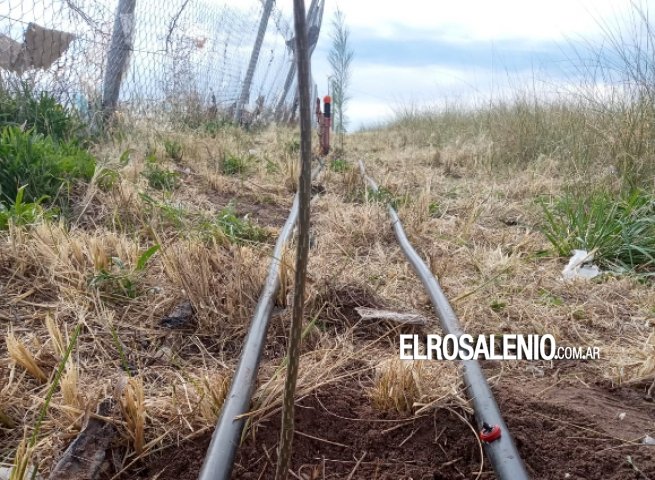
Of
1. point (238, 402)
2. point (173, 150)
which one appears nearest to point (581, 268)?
point (238, 402)

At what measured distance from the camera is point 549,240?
2.89 metres

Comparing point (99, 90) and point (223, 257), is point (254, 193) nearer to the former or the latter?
point (99, 90)

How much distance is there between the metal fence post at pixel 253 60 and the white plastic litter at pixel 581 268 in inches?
233

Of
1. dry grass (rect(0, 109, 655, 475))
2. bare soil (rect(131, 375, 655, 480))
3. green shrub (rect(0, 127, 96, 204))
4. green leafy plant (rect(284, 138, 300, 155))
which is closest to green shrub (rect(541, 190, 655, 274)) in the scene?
dry grass (rect(0, 109, 655, 475))

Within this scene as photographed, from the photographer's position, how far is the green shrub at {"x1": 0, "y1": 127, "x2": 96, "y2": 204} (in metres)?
2.66

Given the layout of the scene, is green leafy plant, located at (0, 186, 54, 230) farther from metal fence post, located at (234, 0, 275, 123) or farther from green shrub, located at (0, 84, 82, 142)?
metal fence post, located at (234, 0, 275, 123)

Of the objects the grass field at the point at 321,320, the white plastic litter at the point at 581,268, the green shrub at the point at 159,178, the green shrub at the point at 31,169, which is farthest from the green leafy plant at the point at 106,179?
the white plastic litter at the point at 581,268

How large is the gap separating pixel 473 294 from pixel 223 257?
3.35 ft

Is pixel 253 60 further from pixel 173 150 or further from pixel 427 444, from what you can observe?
pixel 427 444

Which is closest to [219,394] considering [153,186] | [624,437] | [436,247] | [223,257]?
[223,257]

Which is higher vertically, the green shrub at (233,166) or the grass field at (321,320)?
the green shrub at (233,166)

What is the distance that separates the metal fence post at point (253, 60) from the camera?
292 inches

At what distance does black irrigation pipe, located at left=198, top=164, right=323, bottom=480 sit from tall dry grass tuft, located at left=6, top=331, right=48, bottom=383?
0.57m

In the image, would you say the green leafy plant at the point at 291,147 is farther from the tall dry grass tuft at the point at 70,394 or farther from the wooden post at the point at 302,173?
the wooden post at the point at 302,173
